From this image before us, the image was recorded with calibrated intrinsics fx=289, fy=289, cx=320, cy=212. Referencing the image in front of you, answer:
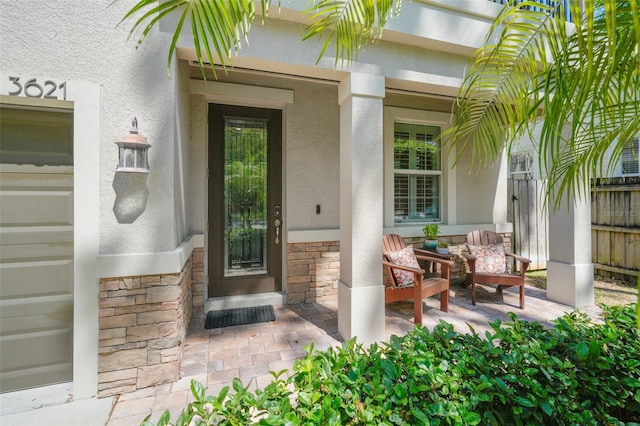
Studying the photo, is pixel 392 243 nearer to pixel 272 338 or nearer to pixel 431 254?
pixel 431 254

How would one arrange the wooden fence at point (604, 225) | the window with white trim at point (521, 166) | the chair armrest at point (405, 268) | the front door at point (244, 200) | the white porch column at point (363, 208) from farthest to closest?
1. the window with white trim at point (521, 166)
2. the wooden fence at point (604, 225)
3. the front door at point (244, 200)
4. the chair armrest at point (405, 268)
5. the white porch column at point (363, 208)

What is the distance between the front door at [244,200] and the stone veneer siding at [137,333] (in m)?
1.55

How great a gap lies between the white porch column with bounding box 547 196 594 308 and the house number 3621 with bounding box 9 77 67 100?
221 inches

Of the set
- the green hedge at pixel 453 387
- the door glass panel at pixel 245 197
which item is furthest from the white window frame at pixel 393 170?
the green hedge at pixel 453 387

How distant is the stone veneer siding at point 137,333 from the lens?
87.6 inches

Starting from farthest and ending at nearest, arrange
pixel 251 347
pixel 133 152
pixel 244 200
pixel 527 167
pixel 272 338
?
pixel 527 167 < pixel 244 200 < pixel 272 338 < pixel 251 347 < pixel 133 152

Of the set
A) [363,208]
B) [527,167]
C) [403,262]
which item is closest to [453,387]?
[363,208]

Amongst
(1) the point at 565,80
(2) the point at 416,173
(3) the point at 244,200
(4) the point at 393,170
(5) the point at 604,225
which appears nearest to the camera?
(1) the point at 565,80

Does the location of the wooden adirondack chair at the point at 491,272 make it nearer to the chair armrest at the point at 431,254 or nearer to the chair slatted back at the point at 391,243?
the chair armrest at the point at 431,254

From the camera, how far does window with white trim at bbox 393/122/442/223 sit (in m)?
4.86

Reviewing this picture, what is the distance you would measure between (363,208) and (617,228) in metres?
5.30

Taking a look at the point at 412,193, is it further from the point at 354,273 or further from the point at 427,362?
the point at 427,362

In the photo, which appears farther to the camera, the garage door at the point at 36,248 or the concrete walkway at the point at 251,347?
the garage door at the point at 36,248

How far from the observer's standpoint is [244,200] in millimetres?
4059
